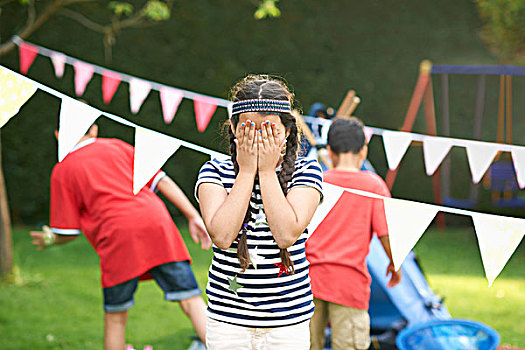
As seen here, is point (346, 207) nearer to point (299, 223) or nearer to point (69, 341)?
point (299, 223)

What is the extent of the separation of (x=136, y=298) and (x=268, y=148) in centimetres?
377

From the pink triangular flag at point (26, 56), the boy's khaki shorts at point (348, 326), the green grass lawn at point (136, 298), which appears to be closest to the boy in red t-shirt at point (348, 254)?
the boy's khaki shorts at point (348, 326)

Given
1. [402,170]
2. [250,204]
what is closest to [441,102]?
[402,170]

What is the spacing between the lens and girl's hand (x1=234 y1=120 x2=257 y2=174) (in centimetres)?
182

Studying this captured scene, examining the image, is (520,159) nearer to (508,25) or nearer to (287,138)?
(287,138)

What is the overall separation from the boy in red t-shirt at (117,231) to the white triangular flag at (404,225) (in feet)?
3.62

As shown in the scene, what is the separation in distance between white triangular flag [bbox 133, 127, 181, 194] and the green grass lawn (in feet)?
6.68

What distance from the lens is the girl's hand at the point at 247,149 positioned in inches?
71.7

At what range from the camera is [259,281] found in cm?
189

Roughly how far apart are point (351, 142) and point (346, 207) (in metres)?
0.35

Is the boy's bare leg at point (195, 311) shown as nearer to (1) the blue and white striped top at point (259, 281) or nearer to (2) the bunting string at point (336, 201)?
(2) the bunting string at point (336, 201)

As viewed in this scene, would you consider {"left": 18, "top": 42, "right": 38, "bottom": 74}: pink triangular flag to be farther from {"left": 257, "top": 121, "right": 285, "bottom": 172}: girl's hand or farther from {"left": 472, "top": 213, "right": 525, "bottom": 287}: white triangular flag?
{"left": 472, "top": 213, "right": 525, "bottom": 287}: white triangular flag

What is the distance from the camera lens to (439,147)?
3666mm

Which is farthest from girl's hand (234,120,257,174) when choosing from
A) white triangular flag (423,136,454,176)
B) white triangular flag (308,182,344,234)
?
white triangular flag (423,136,454,176)
